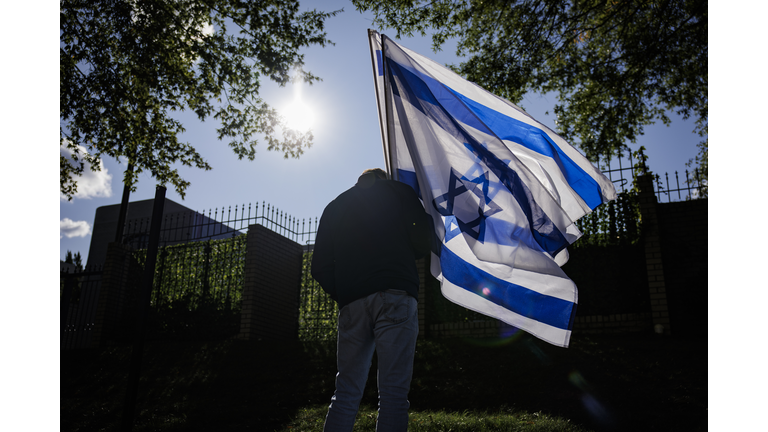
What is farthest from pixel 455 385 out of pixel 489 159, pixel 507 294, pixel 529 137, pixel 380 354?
pixel 380 354

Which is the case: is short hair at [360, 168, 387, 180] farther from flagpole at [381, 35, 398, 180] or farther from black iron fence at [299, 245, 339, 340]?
black iron fence at [299, 245, 339, 340]

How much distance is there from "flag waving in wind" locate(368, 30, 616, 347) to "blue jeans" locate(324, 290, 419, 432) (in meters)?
0.81

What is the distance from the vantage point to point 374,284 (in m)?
2.55

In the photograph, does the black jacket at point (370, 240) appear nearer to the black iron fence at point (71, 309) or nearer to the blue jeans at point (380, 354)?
the blue jeans at point (380, 354)

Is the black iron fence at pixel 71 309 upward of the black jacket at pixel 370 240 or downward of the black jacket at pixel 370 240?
downward

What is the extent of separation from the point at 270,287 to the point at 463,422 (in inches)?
257

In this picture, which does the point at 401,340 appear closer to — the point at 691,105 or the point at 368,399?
the point at 368,399

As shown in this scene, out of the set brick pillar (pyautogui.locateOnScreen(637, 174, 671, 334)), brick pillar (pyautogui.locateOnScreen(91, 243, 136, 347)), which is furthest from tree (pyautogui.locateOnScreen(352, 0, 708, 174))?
brick pillar (pyautogui.locateOnScreen(91, 243, 136, 347))

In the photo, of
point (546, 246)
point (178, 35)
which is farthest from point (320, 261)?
point (178, 35)

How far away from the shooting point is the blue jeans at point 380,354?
244cm

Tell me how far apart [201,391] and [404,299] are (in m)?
5.34

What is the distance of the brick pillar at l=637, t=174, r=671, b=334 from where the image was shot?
7219 mm

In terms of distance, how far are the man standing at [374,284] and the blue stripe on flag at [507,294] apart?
1.69ft

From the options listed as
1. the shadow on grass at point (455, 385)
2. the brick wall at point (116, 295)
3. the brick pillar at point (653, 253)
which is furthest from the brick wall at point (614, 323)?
the brick wall at point (116, 295)
